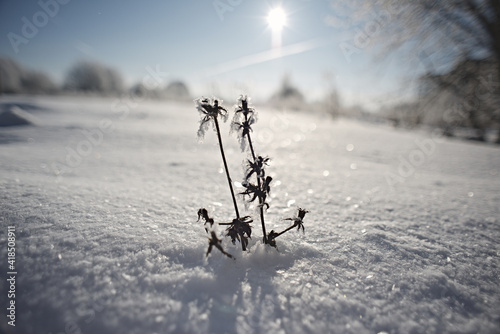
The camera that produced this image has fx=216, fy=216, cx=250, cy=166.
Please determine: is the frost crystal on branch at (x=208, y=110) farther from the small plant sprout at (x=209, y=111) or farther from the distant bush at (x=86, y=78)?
the distant bush at (x=86, y=78)

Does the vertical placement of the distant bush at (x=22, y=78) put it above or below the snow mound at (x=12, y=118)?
above

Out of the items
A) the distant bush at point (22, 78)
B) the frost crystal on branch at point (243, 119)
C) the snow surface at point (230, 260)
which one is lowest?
the snow surface at point (230, 260)

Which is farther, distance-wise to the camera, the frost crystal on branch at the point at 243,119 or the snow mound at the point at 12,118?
the snow mound at the point at 12,118

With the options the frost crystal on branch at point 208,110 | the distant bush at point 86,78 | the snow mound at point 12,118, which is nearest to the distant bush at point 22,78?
the distant bush at point 86,78

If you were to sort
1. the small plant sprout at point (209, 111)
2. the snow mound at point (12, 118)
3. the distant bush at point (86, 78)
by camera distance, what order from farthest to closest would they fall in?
1. the distant bush at point (86, 78)
2. the snow mound at point (12, 118)
3. the small plant sprout at point (209, 111)

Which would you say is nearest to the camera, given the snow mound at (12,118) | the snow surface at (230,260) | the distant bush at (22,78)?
the snow surface at (230,260)

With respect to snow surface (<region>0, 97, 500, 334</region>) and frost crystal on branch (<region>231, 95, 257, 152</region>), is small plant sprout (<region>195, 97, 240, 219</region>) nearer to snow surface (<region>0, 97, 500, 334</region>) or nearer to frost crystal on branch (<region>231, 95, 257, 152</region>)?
frost crystal on branch (<region>231, 95, 257, 152</region>)

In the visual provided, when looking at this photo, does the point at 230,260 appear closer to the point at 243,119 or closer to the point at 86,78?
the point at 243,119

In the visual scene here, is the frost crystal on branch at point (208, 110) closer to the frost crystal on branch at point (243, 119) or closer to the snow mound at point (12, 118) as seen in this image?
the frost crystal on branch at point (243, 119)

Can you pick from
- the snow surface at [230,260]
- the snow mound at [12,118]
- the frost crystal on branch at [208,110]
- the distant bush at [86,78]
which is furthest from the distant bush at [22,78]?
the frost crystal on branch at [208,110]

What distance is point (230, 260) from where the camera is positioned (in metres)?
0.90

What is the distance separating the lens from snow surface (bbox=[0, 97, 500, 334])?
0.68 meters

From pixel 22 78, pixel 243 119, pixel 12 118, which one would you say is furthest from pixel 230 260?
pixel 22 78

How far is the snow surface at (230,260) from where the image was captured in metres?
0.68
